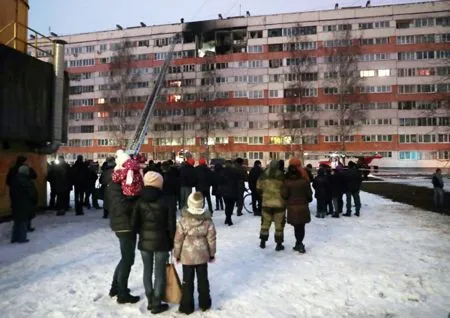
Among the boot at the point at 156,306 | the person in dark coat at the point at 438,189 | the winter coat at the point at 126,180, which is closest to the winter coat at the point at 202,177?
the winter coat at the point at 126,180

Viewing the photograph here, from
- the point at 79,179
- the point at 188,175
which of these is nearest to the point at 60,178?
the point at 79,179

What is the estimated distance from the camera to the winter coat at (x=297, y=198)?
8.00 metres

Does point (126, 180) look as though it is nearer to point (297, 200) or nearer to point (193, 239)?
point (193, 239)

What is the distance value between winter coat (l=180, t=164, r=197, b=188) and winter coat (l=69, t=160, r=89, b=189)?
11.0ft

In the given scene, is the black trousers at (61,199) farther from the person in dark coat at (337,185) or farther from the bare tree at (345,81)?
the bare tree at (345,81)

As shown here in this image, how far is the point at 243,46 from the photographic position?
63125 mm

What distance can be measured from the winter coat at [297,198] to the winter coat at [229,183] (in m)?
3.52

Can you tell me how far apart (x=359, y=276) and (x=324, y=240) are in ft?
9.50

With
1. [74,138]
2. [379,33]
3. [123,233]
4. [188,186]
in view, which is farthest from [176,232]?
[74,138]

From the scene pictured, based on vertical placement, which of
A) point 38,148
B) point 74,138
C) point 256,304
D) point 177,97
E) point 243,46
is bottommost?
point 256,304

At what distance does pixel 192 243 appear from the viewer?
483cm

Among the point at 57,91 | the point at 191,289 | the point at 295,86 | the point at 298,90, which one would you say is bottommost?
the point at 191,289

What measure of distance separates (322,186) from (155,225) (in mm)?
9021

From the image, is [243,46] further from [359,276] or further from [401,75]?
[359,276]
